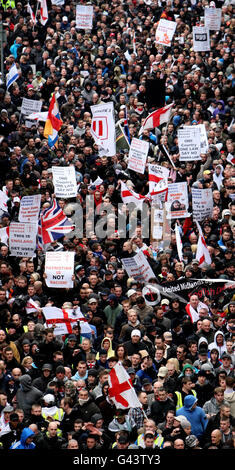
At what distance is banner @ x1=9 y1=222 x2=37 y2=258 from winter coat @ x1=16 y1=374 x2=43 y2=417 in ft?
12.1

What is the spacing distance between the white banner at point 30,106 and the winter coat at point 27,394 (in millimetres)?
9078

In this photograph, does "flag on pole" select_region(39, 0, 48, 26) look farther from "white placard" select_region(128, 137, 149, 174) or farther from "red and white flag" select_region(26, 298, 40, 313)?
"red and white flag" select_region(26, 298, 40, 313)

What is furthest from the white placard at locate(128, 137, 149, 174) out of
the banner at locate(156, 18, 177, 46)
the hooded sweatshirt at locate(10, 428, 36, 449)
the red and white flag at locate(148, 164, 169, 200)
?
the hooded sweatshirt at locate(10, 428, 36, 449)

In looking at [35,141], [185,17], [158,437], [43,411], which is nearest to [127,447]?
[158,437]

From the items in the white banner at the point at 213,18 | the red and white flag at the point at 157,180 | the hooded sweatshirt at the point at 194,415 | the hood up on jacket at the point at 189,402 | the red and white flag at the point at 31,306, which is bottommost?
the hooded sweatshirt at the point at 194,415

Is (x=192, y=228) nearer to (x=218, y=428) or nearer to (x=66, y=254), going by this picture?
(x=66, y=254)

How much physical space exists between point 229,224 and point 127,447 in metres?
7.41

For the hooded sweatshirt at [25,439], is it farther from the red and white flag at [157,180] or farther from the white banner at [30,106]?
the white banner at [30,106]

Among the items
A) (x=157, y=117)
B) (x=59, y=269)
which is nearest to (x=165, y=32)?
(x=157, y=117)

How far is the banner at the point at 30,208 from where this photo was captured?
61.2ft

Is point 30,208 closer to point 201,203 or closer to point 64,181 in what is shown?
point 64,181

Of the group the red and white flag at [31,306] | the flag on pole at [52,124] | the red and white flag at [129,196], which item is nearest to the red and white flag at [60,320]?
the red and white flag at [31,306]

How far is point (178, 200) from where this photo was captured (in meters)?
20.6

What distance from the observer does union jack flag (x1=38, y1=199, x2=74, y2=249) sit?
743 inches
